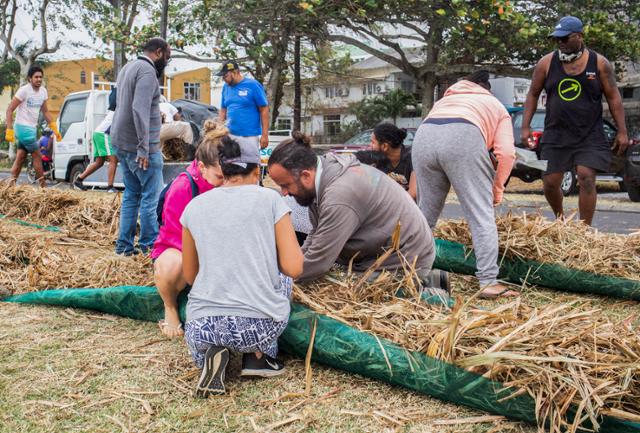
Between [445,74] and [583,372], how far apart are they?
19.8 metres

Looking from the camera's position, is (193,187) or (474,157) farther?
(474,157)

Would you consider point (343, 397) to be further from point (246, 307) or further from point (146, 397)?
point (146, 397)

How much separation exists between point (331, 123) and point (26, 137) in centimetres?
3963

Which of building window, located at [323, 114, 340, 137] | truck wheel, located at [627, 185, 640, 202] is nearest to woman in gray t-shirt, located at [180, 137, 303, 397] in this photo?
truck wheel, located at [627, 185, 640, 202]

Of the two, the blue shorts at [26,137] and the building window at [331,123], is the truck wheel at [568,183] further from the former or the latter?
the building window at [331,123]

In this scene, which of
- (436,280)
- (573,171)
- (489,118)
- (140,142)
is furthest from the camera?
(573,171)

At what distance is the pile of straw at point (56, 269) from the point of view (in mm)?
4363

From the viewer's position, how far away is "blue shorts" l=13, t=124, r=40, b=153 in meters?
10.1

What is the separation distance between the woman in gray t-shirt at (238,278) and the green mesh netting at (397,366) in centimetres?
14

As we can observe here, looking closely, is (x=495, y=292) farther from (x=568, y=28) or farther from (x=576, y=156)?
(x=568, y=28)

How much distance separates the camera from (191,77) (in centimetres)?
6122

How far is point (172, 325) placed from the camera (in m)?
3.59

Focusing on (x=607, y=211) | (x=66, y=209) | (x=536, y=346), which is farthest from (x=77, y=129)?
(x=536, y=346)

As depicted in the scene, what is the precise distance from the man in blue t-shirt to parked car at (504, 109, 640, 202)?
193 inches
